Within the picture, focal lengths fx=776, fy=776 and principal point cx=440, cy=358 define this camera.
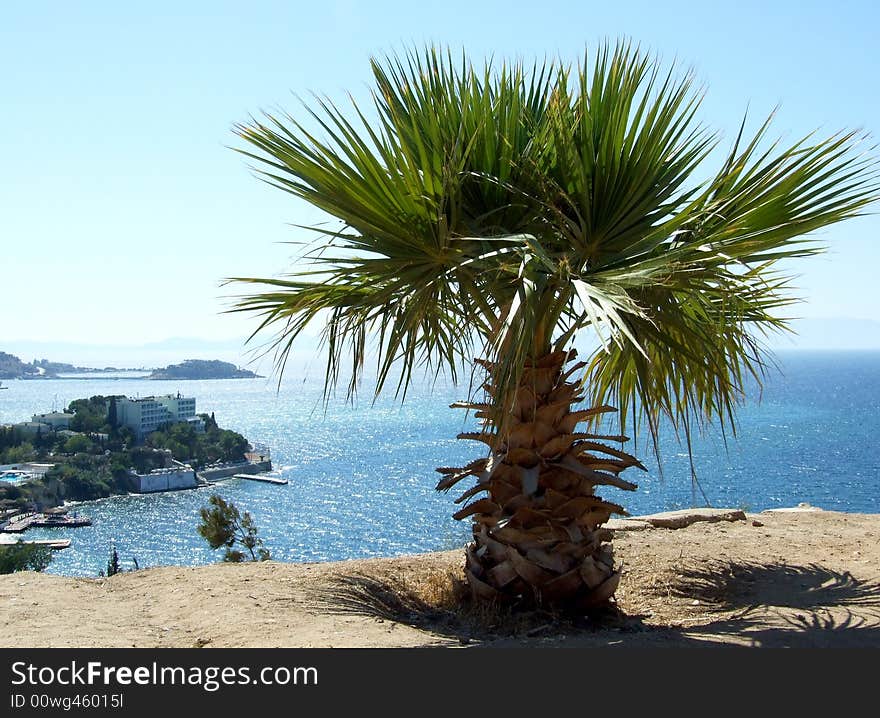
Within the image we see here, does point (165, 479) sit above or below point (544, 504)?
below

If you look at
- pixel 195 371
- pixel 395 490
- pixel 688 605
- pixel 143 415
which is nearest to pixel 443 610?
pixel 688 605

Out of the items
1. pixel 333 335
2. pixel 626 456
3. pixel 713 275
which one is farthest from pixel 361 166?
pixel 626 456

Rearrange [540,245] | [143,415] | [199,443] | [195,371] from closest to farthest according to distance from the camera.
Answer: [540,245], [143,415], [199,443], [195,371]

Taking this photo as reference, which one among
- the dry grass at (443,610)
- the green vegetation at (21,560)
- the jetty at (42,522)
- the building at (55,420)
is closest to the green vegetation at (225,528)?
the green vegetation at (21,560)

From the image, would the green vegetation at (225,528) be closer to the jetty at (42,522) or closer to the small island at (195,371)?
the jetty at (42,522)

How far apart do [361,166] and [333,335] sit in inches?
45.2

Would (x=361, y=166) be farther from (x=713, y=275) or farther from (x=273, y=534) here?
(x=273, y=534)

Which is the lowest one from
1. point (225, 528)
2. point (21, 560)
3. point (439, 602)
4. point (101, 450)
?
point (101, 450)

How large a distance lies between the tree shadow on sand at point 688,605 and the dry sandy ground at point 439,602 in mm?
14

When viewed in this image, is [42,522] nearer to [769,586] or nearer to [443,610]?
[443,610]

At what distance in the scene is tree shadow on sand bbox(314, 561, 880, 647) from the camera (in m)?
4.53

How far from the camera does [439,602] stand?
228 inches

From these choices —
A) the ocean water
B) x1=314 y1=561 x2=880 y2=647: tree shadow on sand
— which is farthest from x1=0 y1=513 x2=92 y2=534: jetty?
x1=314 y1=561 x2=880 y2=647: tree shadow on sand

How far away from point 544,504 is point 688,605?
1622 millimetres
